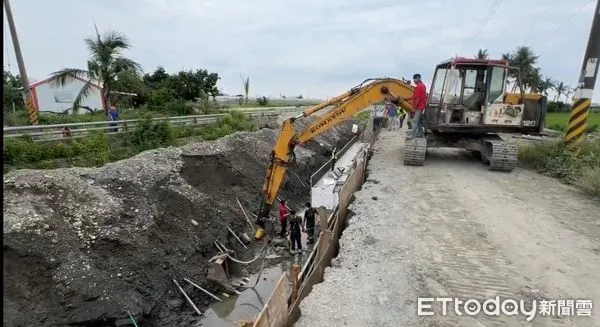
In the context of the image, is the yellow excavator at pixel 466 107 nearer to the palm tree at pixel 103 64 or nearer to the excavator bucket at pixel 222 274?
the excavator bucket at pixel 222 274

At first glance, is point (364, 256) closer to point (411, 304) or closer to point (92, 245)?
point (411, 304)

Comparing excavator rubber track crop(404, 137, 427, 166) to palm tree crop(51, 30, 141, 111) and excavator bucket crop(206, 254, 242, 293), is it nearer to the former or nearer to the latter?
excavator bucket crop(206, 254, 242, 293)

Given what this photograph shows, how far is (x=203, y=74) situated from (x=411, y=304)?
31.1 m

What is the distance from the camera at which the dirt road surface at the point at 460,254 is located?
15.8 feet

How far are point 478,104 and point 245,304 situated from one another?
27.7 feet

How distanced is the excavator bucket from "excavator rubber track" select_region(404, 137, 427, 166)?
229 inches

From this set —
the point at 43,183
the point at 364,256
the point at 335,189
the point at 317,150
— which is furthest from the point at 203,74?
the point at 364,256

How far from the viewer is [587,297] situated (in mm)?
5023

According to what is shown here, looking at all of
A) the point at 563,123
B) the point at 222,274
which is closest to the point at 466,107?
the point at 222,274

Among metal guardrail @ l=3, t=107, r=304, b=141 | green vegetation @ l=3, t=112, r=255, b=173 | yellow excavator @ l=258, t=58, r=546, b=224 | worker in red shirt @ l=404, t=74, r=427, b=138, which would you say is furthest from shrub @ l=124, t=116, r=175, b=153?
worker in red shirt @ l=404, t=74, r=427, b=138

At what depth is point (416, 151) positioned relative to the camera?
11625 millimetres

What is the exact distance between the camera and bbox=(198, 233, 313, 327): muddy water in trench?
7.84 m

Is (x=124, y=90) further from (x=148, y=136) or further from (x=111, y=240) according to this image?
(x=111, y=240)

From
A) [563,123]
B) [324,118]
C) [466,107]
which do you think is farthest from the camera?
[563,123]
